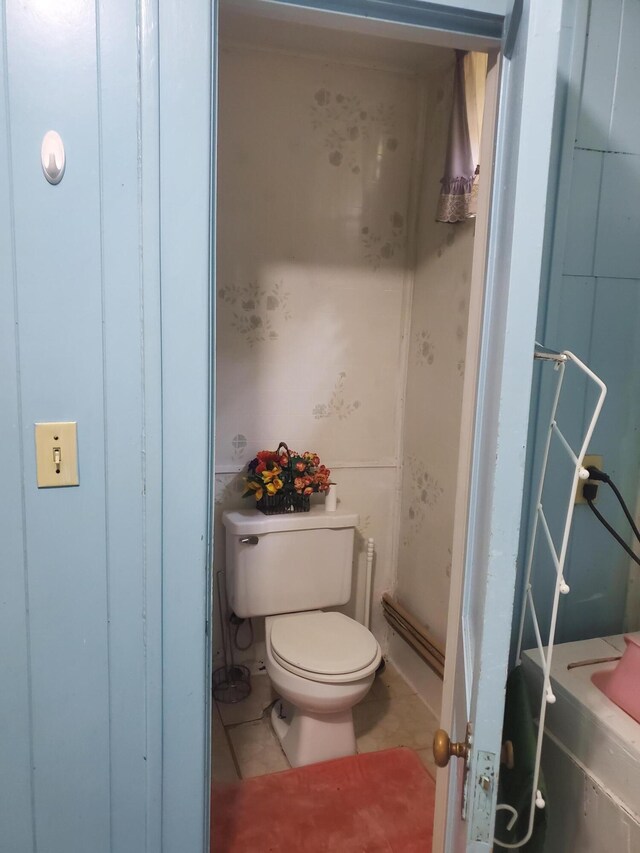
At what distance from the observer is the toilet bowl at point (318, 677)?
1.92 meters

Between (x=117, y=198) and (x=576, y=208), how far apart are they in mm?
899

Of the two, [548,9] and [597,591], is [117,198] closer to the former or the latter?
[548,9]

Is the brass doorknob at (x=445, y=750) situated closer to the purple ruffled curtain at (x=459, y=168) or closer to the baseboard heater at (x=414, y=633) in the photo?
the baseboard heater at (x=414, y=633)

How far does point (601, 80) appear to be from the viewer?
4.03ft

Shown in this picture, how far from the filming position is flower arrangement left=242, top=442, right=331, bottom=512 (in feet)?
7.33

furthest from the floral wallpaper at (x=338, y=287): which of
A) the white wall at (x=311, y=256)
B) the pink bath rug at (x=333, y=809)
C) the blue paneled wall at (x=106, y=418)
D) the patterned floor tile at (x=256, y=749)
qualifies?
the blue paneled wall at (x=106, y=418)

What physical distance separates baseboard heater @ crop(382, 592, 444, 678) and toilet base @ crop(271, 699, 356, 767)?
14.1 inches

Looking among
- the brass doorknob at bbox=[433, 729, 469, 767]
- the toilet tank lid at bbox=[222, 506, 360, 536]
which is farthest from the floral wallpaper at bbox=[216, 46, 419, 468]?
the brass doorknob at bbox=[433, 729, 469, 767]

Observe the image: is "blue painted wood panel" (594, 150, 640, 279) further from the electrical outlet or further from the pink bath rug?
the pink bath rug

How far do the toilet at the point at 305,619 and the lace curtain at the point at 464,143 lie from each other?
1.15m

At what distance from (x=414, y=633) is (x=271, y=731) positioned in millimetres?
641

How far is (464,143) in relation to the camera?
6.18 ft

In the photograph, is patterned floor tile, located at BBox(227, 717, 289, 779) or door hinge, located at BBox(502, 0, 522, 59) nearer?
door hinge, located at BBox(502, 0, 522, 59)

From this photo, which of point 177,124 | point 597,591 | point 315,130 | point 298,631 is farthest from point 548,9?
point 298,631
